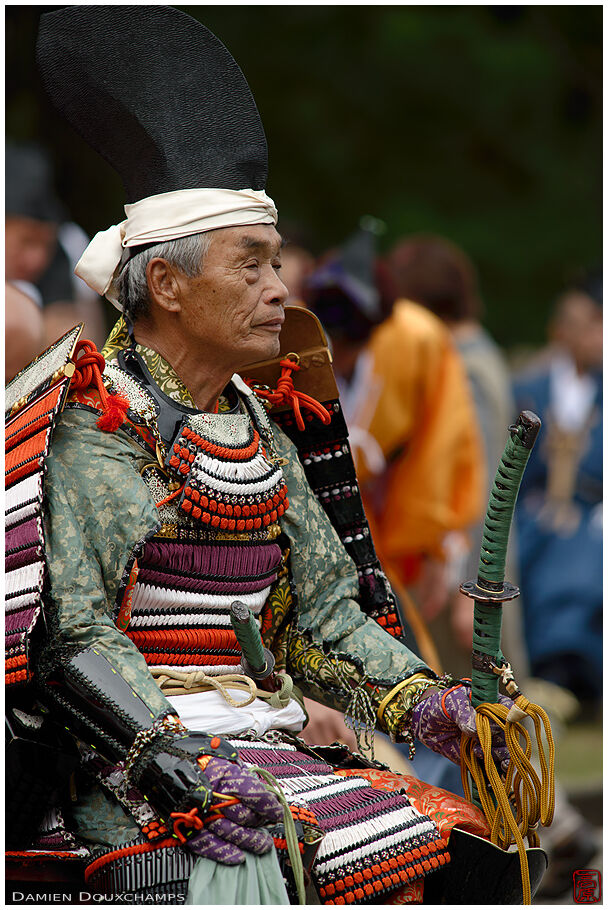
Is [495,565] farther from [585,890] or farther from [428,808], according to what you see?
[585,890]

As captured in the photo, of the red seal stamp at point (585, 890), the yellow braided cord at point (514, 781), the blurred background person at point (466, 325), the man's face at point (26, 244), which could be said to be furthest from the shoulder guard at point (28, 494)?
the blurred background person at point (466, 325)

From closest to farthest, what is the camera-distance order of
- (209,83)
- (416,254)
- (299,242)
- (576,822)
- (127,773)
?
(127,773) → (209,83) → (576,822) → (299,242) → (416,254)

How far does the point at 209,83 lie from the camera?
9.32ft

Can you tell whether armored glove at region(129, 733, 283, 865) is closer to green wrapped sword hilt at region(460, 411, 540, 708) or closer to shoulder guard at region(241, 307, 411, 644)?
green wrapped sword hilt at region(460, 411, 540, 708)

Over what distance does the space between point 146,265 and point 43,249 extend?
289 centimetres

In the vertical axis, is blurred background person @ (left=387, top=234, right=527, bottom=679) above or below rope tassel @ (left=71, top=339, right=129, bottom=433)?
below

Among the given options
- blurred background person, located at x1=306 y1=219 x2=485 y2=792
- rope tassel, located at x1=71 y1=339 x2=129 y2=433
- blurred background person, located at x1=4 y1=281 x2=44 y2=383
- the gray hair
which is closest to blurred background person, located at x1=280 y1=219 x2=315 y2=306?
blurred background person, located at x1=306 y1=219 x2=485 y2=792

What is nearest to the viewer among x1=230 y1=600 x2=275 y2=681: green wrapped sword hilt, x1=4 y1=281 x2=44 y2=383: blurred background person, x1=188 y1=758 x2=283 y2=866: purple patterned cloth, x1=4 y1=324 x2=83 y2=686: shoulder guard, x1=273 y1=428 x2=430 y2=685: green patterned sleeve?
x1=188 y1=758 x2=283 y2=866: purple patterned cloth

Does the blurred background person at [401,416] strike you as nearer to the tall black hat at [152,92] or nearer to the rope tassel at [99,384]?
the tall black hat at [152,92]

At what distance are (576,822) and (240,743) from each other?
11.3 feet

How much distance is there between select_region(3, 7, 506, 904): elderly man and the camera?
244 cm

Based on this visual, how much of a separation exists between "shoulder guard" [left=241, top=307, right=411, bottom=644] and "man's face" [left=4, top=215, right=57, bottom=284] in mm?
2490

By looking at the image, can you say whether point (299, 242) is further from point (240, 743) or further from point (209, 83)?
point (240, 743)

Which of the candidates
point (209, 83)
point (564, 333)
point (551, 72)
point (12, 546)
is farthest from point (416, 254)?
point (551, 72)
